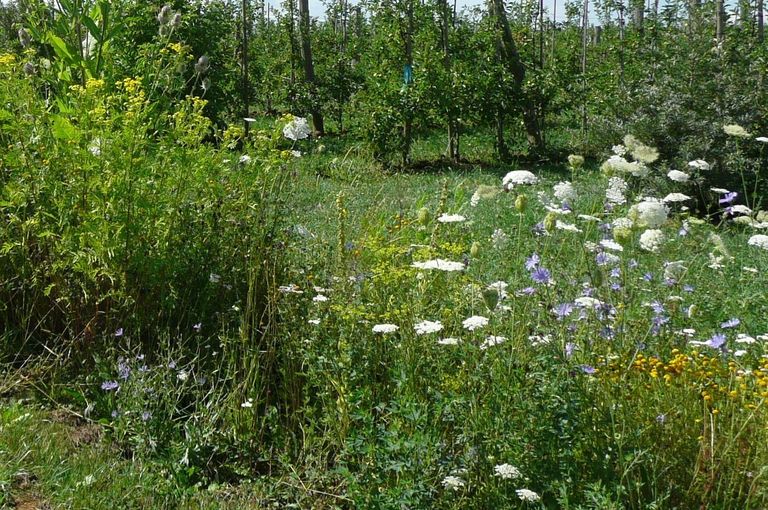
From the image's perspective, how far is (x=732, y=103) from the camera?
861cm

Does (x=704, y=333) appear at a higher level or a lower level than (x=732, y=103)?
lower

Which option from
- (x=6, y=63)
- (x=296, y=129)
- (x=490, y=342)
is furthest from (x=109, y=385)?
(x=6, y=63)

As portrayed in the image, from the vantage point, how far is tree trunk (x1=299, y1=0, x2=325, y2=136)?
14898mm

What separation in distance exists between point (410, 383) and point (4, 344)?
194 cm

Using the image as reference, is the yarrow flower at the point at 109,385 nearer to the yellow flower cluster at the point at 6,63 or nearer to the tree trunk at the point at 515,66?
the yellow flower cluster at the point at 6,63

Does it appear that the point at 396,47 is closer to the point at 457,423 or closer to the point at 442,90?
the point at 442,90

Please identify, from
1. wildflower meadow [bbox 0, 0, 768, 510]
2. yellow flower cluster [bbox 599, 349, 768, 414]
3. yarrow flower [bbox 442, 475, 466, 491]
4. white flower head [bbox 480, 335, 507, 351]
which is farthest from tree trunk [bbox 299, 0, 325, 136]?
yarrow flower [bbox 442, 475, 466, 491]

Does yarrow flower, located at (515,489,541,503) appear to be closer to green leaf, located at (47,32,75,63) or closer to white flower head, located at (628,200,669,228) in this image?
white flower head, located at (628,200,669,228)

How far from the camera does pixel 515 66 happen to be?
12.3 m

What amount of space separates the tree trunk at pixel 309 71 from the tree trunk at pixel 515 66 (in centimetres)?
389

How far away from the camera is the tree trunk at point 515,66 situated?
1229cm

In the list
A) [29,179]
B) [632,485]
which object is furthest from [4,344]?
[632,485]

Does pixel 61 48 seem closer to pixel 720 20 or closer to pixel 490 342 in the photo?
pixel 490 342

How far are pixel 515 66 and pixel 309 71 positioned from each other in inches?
185
